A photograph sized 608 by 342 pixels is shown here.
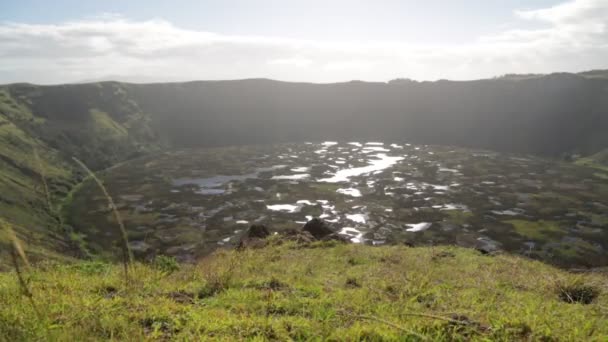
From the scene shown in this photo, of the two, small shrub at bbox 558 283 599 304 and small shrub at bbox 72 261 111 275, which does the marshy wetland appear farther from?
small shrub at bbox 558 283 599 304

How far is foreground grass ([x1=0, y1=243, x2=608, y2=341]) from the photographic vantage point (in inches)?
208

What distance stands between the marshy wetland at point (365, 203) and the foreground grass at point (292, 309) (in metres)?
27.1

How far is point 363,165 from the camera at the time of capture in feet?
379

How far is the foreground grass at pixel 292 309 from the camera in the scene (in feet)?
17.3

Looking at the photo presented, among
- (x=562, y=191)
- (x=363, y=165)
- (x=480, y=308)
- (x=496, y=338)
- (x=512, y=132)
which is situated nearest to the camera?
(x=496, y=338)

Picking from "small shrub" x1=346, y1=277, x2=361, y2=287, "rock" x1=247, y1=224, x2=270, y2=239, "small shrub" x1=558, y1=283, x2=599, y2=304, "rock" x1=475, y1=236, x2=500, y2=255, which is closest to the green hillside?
"rock" x1=247, y1=224, x2=270, y2=239

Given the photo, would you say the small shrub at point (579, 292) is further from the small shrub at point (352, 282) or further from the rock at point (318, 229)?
the rock at point (318, 229)

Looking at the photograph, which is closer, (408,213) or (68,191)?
(408,213)

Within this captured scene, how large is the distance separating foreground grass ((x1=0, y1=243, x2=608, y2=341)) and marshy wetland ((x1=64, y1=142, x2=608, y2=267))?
89.0 feet

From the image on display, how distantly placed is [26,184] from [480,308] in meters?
88.4

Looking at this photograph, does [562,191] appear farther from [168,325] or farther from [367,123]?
[367,123]

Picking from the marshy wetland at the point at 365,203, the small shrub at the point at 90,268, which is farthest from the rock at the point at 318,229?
the small shrub at the point at 90,268

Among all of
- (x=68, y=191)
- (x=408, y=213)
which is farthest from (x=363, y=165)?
(x=68, y=191)

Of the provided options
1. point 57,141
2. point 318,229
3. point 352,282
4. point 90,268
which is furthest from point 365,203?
point 57,141
